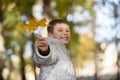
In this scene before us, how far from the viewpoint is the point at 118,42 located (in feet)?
44.8

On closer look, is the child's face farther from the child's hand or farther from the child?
the child's hand

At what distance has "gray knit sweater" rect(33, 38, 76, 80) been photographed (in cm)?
347

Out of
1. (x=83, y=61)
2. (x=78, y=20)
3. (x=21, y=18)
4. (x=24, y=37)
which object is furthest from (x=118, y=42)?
(x=83, y=61)

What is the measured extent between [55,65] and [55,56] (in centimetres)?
10

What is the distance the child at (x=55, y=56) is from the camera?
132 inches

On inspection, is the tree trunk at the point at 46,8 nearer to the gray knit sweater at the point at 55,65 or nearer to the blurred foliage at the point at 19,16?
the blurred foliage at the point at 19,16

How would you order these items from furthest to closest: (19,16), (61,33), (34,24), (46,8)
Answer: (19,16), (46,8), (61,33), (34,24)

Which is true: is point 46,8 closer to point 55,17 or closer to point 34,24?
point 55,17

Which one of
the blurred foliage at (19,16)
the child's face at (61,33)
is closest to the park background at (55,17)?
the blurred foliage at (19,16)

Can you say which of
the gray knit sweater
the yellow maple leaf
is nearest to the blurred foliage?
the gray knit sweater

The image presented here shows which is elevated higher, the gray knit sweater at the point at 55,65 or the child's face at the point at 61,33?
the child's face at the point at 61,33

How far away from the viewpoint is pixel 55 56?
3.53 meters

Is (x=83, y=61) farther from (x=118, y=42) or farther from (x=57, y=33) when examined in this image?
(x=57, y=33)

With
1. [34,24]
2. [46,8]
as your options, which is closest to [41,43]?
[34,24]
